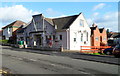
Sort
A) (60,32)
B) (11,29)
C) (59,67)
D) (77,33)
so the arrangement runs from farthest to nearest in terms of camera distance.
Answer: (11,29) < (77,33) < (60,32) < (59,67)

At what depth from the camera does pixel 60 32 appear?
1131 inches

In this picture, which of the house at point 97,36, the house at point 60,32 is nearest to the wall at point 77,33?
the house at point 60,32

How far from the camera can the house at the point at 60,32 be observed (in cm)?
2822

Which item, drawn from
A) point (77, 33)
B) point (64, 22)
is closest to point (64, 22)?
point (64, 22)

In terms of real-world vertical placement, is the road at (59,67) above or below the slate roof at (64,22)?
below

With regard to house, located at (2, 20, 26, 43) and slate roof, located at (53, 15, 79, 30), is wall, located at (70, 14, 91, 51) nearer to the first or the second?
slate roof, located at (53, 15, 79, 30)

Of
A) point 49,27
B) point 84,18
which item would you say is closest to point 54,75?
point 49,27

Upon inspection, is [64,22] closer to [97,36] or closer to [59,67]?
[97,36]

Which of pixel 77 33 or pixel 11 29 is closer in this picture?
pixel 77 33

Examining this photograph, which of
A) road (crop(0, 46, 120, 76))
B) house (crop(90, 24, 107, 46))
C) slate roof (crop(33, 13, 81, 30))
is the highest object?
slate roof (crop(33, 13, 81, 30))

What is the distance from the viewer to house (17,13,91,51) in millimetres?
28220

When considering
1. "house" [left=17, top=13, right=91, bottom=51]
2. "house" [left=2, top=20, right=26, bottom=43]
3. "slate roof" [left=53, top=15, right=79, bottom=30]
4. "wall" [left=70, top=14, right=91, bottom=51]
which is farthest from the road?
"house" [left=2, top=20, right=26, bottom=43]

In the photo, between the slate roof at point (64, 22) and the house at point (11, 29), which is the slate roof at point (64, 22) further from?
the house at point (11, 29)

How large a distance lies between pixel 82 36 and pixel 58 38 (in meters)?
6.06
